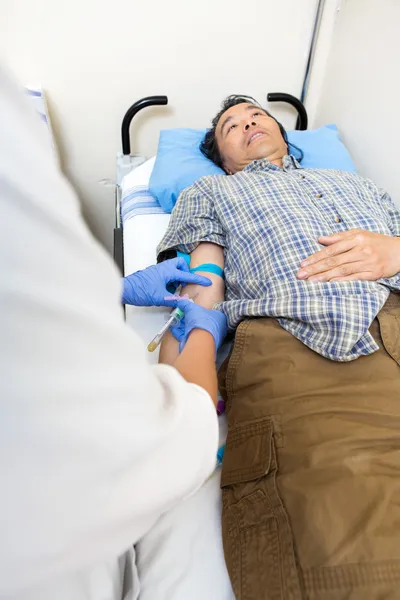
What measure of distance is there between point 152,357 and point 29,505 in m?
0.78

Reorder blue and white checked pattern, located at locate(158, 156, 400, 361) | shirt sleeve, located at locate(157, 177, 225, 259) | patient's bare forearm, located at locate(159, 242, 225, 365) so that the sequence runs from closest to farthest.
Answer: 1. blue and white checked pattern, located at locate(158, 156, 400, 361)
2. patient's bare forearm, located at locate(159, 242, 225, 365)
3. shirt sleeve, located at locate(157, 177, 225, 259)

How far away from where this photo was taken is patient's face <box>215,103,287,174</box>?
1.46 meters

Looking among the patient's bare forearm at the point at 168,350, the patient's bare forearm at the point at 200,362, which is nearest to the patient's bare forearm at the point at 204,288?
the patient's bare forearm at the point at 168,350

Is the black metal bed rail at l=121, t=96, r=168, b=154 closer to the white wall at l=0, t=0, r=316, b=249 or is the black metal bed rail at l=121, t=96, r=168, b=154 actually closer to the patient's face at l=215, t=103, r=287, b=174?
the white wall at l=0, t=0, r=316, b=249

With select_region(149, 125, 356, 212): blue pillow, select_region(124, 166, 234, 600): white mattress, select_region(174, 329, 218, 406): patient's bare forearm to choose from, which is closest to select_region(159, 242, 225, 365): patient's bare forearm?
select_region(174, 329, 218, 406): patient's bare forearm

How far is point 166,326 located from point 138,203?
29.7 inches

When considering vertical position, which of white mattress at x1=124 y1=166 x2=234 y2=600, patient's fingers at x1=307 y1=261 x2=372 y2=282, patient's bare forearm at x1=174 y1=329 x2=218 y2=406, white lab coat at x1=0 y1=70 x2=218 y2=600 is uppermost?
white lab coat at x1=0 y1=70 x2=218 y2=600

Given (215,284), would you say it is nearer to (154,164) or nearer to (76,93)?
(154,164)

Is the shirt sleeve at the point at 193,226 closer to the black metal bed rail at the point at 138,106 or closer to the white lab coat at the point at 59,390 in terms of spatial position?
the black metal bed rail at the point at 138,106

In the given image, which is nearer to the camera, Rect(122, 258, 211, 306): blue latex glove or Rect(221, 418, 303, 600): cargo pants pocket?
Rect(221, 418, 303, 600): cargo pants pocket

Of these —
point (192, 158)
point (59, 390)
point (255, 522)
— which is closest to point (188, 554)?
point (255, 522)

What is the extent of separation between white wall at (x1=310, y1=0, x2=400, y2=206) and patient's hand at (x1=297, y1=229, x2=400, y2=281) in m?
0.54

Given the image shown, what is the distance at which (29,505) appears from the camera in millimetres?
285

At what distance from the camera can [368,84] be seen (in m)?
1.62
